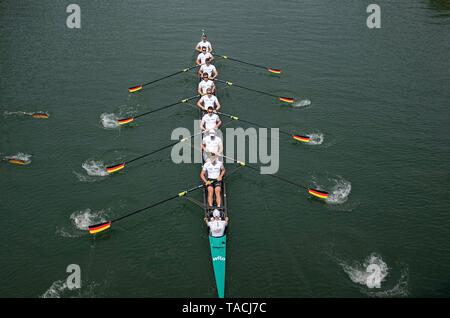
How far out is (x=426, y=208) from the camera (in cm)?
2427

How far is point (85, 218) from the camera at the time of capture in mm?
23312

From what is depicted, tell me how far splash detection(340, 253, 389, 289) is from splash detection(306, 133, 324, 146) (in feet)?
34.4

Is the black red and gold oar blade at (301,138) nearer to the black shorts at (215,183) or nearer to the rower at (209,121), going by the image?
the rower at (209,121)

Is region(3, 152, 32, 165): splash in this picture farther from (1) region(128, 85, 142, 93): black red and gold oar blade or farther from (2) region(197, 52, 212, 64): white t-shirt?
(2) region(197, 52, 212, 64): white t-shirt

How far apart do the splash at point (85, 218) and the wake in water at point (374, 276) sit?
521 inches

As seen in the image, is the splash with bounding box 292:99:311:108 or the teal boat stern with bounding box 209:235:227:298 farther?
the splash with bounding box 292:99:311:108

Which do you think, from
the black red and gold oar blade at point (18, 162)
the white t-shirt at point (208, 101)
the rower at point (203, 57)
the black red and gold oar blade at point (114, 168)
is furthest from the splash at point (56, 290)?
the rower at point (203, 57)

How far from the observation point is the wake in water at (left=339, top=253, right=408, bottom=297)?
19.5 metres

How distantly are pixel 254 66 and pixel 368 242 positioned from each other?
2255 cm

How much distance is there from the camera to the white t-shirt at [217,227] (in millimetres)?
21547

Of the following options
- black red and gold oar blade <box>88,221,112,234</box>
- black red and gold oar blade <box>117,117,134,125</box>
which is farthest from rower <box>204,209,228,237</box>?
black red and gold oar blade <box>117,117,134,125</box>
